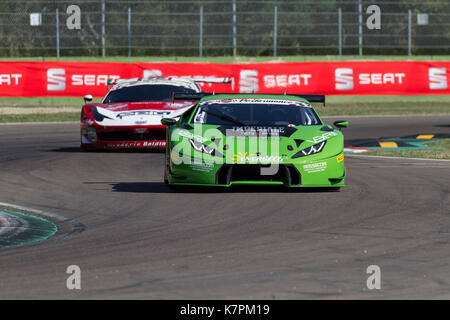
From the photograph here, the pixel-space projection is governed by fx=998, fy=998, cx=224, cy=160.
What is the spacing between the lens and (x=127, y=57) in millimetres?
32344

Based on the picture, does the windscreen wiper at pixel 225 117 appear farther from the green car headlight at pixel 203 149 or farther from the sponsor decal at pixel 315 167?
the sponsor decal at pixel 315 167

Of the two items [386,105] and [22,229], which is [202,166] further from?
[386,105]

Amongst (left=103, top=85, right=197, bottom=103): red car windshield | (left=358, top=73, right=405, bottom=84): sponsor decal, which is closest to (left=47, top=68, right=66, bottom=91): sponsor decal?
(left=358, top=73, right=405, bottom=84): sponsor decal

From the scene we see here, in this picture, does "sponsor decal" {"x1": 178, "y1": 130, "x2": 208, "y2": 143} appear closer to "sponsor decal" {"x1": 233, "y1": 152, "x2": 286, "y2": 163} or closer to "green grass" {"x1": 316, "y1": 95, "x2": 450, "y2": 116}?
"sponsor decal" {"x1": 233, "y1": 152, "x2": 286, "y2": 163}

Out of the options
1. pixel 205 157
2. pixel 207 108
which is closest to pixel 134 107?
pixel 207 108

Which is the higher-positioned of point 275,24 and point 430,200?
point 275,24

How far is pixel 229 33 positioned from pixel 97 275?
2655 cm

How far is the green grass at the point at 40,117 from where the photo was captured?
24.4m

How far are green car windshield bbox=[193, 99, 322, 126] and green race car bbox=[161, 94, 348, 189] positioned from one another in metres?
0.21

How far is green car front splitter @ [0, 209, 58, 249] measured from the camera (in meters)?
7.98

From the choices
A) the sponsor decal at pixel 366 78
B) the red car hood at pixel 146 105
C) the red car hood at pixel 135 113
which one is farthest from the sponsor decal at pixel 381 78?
the red car hood at pixel 135 113

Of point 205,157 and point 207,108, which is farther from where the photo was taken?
point 207,108
